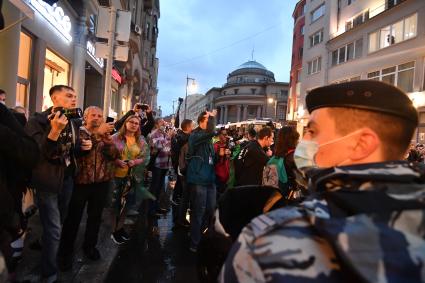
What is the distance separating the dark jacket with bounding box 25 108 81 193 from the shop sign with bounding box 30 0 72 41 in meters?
5.39

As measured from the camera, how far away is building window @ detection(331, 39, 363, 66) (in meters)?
29.6

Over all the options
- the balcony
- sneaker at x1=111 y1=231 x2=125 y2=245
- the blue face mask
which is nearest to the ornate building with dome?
the balcony

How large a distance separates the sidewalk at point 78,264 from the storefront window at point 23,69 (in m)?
3.94

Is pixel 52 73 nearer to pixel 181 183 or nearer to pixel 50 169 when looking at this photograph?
pixel 181 183

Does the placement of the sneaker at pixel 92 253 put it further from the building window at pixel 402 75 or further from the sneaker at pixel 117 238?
the building window at pixel 402 75

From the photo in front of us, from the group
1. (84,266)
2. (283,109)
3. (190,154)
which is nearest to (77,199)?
(84,266)

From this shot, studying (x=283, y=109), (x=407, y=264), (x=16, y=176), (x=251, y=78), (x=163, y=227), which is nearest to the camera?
A: (x=407, y=264)

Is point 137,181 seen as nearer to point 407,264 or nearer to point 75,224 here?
point 75,224

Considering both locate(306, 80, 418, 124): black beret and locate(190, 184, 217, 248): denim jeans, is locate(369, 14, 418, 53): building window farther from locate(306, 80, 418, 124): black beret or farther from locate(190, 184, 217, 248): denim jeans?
locate(306, 80, 418, 124): black beret

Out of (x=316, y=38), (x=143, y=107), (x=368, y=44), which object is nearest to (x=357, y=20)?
(x=368, y=44)

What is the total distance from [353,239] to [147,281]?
4.13 meters

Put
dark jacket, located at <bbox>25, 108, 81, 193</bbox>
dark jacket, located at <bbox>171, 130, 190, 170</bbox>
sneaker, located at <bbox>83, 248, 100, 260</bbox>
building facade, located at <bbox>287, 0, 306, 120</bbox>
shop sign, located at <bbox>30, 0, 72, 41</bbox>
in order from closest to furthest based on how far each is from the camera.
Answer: dark jacket, located at <bbox>25, 108, 81, 193</bbox>, sneaker, located at <bbox>83, 248, 100, 260</bbox>, dark jacket, located at <bbox>171, 130, 190, 170</bbox>, shop sign, located at <bbox>30, 0, 72, 41</bbox>, building facade, located at <bbox>287, 0, 306, 120</bbox>

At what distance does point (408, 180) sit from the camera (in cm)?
110

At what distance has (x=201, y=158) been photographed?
5.82 meters
